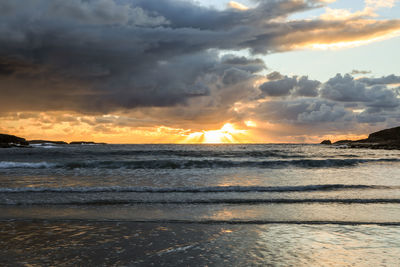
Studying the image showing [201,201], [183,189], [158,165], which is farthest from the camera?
[158,165]

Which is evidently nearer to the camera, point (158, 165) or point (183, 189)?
point (183, 189)

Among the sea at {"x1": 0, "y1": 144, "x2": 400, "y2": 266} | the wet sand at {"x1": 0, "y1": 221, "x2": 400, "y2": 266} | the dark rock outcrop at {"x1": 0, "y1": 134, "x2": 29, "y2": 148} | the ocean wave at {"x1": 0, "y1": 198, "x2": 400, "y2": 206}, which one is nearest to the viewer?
the wet sand at {"x1": 0, "y1": 221, "x2": 400, "y2": 266}

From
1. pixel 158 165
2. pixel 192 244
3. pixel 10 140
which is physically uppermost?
pixel 10 140

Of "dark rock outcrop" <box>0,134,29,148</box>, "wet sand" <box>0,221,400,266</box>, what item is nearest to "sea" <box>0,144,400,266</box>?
"wet sand" <box>0,221,400,266</box>

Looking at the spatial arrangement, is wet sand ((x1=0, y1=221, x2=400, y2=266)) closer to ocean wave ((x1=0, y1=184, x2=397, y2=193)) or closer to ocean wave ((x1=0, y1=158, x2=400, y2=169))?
ocean wave ((x1=0, y1=184, x2=397, y2=193))

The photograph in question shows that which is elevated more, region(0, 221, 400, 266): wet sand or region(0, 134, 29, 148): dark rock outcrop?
region(0, 134, 29, 148): dark rock outcrop

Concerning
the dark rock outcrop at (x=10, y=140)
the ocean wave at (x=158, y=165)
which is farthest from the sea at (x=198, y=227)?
the dark rock outcrop at (x=10, y=140)

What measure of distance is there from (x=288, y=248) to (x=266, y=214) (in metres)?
3.75

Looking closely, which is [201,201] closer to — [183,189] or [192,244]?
[183,189]

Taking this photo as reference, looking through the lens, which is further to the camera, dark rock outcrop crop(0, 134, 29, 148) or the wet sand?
dark rock outcrop crop(0, 134, 29, 148)

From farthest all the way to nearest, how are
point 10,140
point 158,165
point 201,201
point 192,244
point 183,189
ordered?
point 10,140 < point 158,165 < point 183,189 < point 201,201 < point 192,244

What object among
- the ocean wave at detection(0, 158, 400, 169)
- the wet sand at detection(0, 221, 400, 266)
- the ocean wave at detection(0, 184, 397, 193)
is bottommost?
the wet sand at detection(0, 221, 400, 266)

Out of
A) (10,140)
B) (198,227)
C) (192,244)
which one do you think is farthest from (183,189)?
(10,140)

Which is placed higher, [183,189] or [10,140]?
[10,140]
